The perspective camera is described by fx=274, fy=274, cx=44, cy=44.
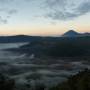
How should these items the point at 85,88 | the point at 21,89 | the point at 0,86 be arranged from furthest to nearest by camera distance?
the point at 21,89 < the point at 0,86 < the point at 85,88

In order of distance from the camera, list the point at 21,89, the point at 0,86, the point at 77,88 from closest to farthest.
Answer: the point at 77,88 < the point at 0,86 < the point at 21,89

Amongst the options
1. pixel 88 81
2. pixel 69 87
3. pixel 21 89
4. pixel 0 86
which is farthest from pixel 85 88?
pixel 21 89

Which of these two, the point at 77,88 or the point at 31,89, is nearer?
the point at 77,88

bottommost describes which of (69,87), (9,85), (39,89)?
(39,89)

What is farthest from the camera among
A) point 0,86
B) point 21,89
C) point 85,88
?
point 21,89

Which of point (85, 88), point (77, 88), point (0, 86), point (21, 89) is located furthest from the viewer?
point (21, 89)

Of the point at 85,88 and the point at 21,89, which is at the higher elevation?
the point at 85,88

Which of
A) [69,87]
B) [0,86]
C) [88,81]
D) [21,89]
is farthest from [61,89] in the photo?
[21,89]

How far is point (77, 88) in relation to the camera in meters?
41.8

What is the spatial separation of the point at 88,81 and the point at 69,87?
414 cm

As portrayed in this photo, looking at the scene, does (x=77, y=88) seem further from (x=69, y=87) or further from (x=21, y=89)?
(x=21, y=89)

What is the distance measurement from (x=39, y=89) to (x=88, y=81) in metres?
51.4

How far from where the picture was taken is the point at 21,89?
86812mm

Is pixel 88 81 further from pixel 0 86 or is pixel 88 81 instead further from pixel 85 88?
pixel 0 86
